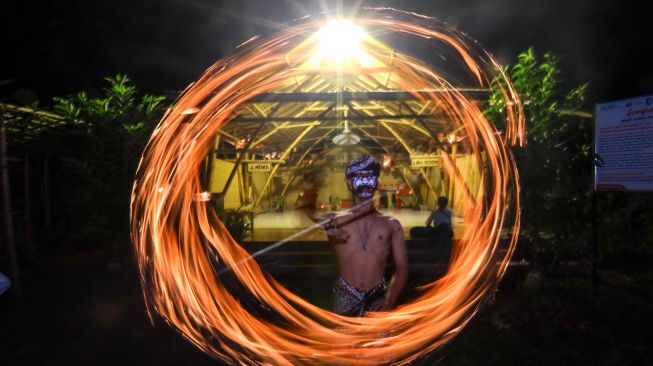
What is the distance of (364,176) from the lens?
3.52 m

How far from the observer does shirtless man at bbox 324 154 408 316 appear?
3.77 meters

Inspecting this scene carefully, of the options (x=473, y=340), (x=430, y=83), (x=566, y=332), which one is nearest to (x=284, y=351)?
(x=473, y=340)

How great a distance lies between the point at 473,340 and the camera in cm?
532

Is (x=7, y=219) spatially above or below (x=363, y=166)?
below

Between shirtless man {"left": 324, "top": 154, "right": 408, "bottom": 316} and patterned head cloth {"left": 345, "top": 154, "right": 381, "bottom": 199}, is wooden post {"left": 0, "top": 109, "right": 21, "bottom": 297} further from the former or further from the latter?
patterned head cloth {"left": 345, "top": 154, "right": 381, "bottom": 199}

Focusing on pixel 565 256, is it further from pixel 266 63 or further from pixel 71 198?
pixel 71 198

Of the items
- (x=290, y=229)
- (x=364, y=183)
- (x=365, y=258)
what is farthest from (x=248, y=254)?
(x=290, y=229)

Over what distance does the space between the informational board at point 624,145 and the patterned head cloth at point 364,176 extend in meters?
3.70

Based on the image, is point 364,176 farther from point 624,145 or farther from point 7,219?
point 7,219

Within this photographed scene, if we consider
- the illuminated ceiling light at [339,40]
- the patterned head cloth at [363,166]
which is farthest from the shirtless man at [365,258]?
the illuminated ceiling light at [339,40]

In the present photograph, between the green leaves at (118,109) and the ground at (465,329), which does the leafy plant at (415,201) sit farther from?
the green leaves at (118,109)

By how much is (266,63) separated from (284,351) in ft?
12.4

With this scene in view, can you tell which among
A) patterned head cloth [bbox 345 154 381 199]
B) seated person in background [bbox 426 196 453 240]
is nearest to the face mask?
patterned head cloth [bbox 345 154 381 199]

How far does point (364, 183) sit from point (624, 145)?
4402 millimetres
